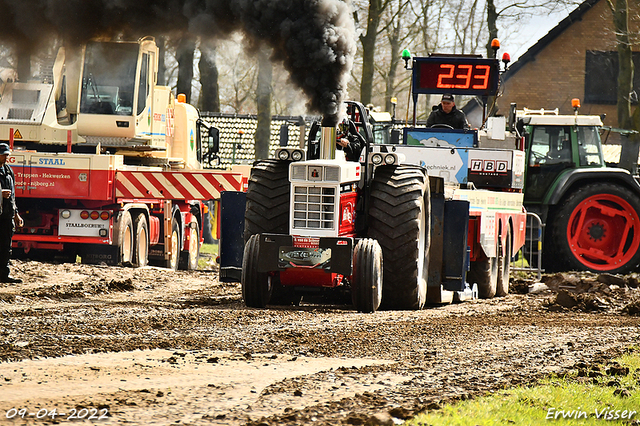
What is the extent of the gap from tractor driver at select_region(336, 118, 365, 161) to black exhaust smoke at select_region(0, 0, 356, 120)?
0.29 meters

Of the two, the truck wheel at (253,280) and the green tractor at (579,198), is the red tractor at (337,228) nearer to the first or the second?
the truck wheel at (253,280)

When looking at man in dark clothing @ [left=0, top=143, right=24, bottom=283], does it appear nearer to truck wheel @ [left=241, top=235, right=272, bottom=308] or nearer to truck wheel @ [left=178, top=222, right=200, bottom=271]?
truck wheel @ [left=241, top=235, right=272, bottom=308]

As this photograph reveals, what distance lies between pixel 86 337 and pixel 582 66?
34910 millimetres

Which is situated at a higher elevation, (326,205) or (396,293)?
(326,205)

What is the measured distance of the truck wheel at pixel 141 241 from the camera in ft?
54.1

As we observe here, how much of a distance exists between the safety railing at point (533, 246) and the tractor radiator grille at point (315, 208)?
7.18 m

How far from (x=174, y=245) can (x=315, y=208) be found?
29.3ft

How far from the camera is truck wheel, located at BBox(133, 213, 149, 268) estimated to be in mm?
16500

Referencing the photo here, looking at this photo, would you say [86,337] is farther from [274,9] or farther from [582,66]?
[582,66]

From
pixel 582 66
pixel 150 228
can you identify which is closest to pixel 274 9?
pixel 150 228

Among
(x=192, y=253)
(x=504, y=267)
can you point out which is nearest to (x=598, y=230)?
(x=504, y=267)

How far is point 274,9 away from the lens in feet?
35.0

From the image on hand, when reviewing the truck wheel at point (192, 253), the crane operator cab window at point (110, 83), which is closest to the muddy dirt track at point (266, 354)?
the crane operator cab window at point (110, 83)

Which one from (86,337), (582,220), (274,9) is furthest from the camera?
(582,220)
